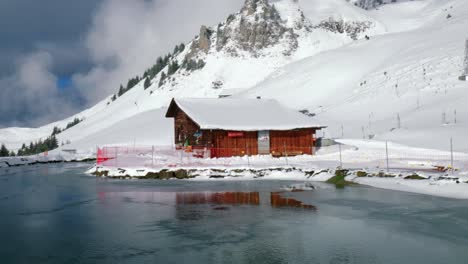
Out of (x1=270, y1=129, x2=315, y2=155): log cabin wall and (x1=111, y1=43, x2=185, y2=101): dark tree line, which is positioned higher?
(x1=111, y1=43, x2=185, y2=101): dark tree line

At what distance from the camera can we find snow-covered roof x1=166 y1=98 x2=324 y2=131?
37562 millimetres

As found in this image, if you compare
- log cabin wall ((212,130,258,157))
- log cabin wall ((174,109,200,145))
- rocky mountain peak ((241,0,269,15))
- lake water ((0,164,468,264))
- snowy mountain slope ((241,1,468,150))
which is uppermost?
rocky mountain peak ((241,0,269,15))

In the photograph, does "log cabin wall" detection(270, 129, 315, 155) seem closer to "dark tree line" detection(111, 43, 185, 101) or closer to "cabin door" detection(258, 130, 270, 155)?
"cabin door" detection(258, 130, 270, 155)

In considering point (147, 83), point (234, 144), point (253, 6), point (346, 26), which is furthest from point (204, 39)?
point (234, 144)

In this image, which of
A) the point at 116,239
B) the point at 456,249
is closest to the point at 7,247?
the point at 116,239

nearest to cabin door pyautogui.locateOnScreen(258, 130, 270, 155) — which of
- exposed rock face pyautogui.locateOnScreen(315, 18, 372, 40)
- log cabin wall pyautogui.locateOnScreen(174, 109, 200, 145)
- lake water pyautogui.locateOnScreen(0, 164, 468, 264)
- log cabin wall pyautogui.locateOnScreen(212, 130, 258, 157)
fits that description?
log cabin wall pyautogui.locateOnScreen(212, 130, 258, 157)

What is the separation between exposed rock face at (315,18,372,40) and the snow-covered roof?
10530 centimetres

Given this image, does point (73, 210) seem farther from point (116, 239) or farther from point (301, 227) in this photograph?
point (301, 227)

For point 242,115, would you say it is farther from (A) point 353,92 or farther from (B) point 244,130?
(A) point 353,92

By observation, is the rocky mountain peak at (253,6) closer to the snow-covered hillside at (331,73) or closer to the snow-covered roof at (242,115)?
the snow-covered hillside at (331,73)

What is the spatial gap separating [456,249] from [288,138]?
28.6 metres

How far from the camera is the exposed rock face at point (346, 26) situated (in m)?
144

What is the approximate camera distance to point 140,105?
12756cm

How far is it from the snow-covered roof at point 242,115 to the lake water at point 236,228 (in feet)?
54.5
